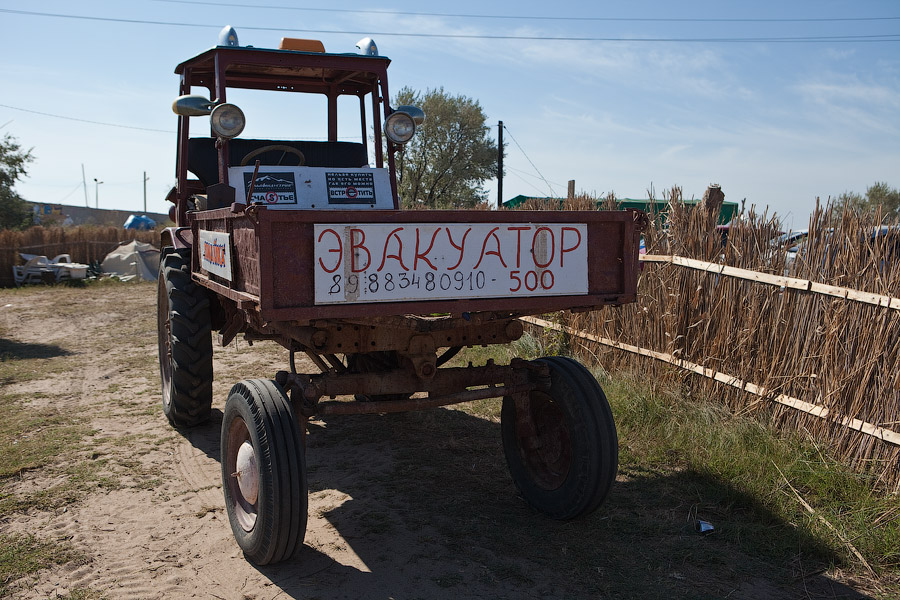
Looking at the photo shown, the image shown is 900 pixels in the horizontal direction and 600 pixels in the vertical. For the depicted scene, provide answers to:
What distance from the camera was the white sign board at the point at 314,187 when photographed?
15.3 feet

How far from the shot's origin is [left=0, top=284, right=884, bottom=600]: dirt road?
338 cm

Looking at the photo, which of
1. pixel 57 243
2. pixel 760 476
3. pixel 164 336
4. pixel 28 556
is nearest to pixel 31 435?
pixel 164 336

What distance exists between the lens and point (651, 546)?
3799mm

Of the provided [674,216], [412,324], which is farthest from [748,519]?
[674,216]

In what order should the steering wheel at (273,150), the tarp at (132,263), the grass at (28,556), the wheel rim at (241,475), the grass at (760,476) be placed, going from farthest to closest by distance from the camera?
1. the tarp at (132,263)
2. the steering wheel at (273,150)
3. the grass at (760,476)
4. the wheel rim at (241,475)
5. the grass at (28,556)

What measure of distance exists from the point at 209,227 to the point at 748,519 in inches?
139

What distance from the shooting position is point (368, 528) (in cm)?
398

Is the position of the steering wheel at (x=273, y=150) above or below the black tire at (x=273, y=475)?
above

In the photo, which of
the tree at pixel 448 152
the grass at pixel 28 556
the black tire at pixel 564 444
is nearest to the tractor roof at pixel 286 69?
the black tire at pixel 564 444

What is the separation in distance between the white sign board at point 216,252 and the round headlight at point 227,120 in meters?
0.64

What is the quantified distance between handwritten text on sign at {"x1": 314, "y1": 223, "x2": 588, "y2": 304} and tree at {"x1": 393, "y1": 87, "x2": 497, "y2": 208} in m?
24.4

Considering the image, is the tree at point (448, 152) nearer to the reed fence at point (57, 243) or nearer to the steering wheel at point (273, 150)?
the reed fence at point (57, 243)

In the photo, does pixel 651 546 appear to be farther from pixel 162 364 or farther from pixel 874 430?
pixel 162 364

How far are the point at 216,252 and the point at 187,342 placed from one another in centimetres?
157
